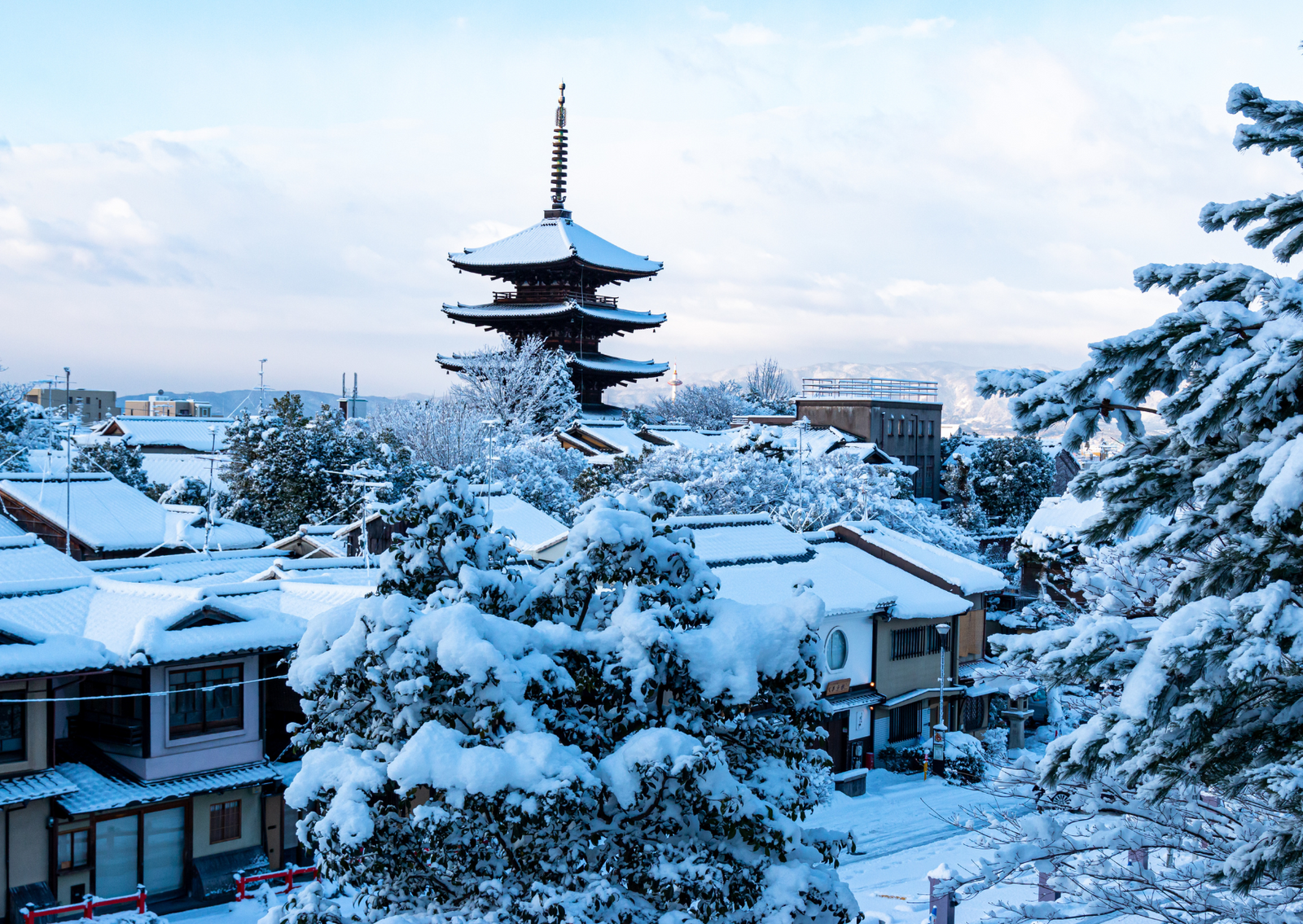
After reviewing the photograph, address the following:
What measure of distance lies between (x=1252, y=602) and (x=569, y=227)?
215 feet

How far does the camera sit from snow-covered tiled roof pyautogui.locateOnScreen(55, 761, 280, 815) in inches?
671

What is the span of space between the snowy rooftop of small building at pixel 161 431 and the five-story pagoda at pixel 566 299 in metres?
17.4

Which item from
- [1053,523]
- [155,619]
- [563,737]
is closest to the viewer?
[563,737]

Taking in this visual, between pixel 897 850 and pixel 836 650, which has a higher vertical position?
pixel 836 650

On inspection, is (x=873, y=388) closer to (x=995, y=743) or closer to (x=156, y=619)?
(x=995, y=743)

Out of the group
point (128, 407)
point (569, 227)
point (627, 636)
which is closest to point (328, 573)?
point (627, 636)

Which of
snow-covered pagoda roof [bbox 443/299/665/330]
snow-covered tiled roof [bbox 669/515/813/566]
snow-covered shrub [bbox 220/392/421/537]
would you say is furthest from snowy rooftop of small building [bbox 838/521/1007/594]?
snow-covered pagoda roof [bbox 443/299/665/330]

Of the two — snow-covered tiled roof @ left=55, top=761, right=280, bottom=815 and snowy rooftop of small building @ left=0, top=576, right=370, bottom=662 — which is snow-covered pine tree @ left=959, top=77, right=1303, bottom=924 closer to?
snowy rooftop of small building @ left=0, top=576, right=370, bottom=662

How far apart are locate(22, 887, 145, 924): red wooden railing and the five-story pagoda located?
1930 inches

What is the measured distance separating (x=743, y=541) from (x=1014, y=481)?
117 ft

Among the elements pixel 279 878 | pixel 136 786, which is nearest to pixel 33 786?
pixel 136 786

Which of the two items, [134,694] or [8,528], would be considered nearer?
[134,694]

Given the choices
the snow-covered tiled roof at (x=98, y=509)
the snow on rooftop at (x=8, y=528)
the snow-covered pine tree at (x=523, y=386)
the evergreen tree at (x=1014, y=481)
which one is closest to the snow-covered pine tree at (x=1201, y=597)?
the snow on rooftop at (x=8, y=528)

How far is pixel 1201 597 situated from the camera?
704cm
